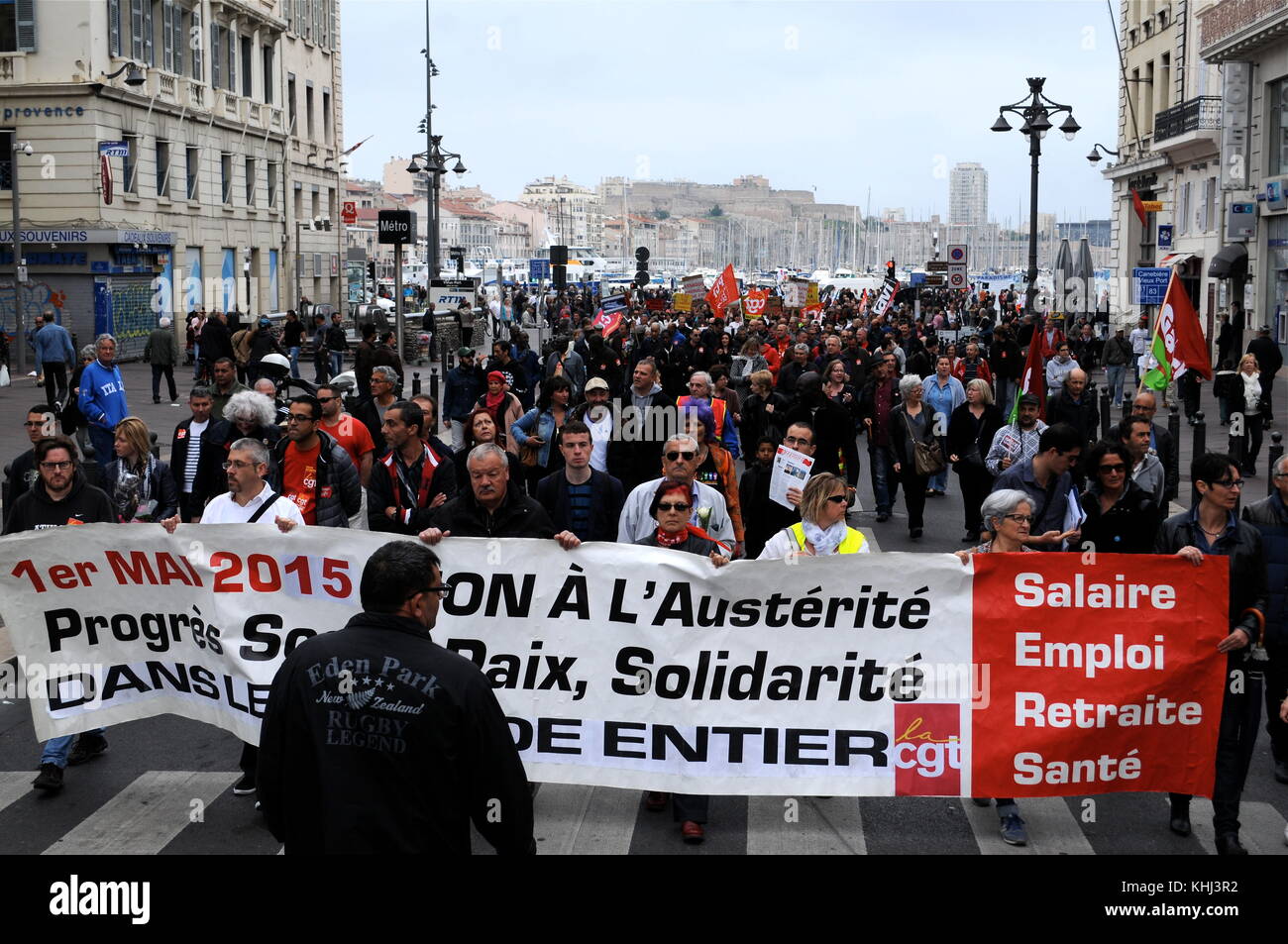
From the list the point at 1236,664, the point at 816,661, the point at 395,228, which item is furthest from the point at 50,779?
the point at 395,228

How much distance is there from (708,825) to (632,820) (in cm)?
34

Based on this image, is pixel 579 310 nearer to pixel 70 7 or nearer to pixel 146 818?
pixel 70 7

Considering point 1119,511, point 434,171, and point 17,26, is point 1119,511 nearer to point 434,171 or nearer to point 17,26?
point 17,26

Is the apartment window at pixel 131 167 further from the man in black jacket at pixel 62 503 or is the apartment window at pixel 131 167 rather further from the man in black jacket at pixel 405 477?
the man in black jacket at pixel 62 503

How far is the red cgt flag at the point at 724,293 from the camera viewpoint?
120ft

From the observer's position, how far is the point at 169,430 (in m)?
23.8

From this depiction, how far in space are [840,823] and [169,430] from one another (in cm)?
1898

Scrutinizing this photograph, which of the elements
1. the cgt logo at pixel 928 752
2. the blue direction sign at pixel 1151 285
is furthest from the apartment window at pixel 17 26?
the cgt logo at pixel 928 752

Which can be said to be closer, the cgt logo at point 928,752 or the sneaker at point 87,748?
the cgt logo at point 928,752

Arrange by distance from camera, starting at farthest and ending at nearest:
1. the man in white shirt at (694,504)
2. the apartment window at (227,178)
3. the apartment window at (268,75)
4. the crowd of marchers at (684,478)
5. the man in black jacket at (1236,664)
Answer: the apartment window at (268,75)
the apartment window at (227,178)
the man in white shirt at (694,504)
the crowd of marchers at (684,478)
the man in black jacket at (1236,664)

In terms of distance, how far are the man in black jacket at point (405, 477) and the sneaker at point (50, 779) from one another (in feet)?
7.22

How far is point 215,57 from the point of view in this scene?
47219 mm

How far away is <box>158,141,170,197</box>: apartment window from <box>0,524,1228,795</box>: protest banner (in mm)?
38704
